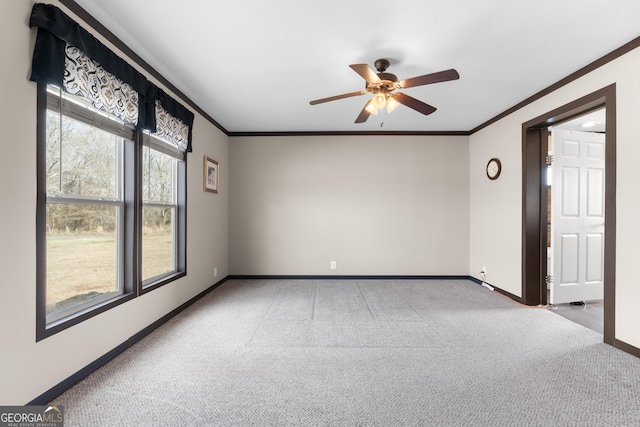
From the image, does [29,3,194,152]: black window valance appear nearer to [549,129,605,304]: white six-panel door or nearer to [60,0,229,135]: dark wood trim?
[60,0,229,135]: dark wood trim

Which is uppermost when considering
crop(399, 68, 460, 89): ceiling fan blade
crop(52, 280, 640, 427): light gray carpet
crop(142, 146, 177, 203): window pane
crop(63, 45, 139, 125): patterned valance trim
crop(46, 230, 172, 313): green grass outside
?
crop(399, 68, 460, 89): ceiling fan blade

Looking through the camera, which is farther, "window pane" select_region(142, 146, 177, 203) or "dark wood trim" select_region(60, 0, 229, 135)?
"window pane" select_region(142, 146, 177, 203)

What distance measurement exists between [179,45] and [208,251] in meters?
2.53

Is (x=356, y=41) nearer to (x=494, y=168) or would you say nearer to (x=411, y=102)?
(x=411, y=102)

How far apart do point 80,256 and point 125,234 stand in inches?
15.7

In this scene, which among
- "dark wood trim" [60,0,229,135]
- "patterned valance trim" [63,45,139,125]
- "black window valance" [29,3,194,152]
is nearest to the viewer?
"black window valance" [29,3,194,152]

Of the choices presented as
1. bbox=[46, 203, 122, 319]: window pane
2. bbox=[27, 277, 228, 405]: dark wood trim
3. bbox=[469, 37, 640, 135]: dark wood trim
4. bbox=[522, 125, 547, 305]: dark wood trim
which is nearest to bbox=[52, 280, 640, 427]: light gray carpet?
bbox=[27, 277, 228, 405]: dark wood trim

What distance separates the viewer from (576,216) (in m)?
3.38

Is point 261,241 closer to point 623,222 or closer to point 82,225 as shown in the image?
point 82,225

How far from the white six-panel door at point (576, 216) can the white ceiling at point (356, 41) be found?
102 cm

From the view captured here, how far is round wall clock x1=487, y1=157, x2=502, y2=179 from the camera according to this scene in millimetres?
3881

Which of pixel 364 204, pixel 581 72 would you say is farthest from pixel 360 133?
pixel 581 72

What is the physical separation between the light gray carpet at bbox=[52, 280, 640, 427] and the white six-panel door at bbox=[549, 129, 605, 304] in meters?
0.66

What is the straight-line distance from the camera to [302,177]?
462 centimetres
